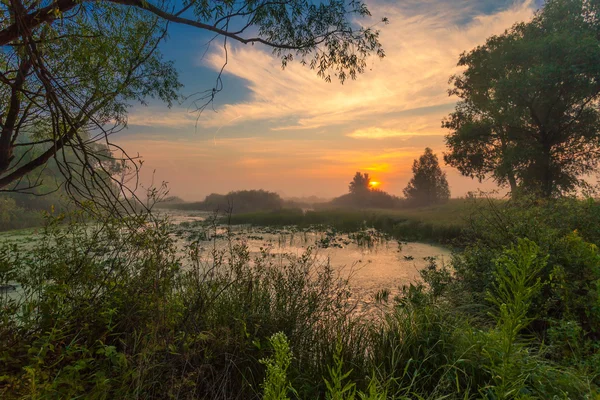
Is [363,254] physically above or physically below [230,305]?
below

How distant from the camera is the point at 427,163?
44.8 meters

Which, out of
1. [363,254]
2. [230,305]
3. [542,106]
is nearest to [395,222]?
[363,254]

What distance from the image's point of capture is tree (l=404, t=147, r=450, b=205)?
44.5 m

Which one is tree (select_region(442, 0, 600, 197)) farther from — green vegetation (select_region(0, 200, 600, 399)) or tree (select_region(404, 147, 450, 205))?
tree (select_region(404, 147, 450, 205))

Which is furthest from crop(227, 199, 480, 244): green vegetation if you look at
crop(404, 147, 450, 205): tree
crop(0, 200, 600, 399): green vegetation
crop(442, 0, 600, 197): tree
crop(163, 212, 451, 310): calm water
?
crop(404, 147, 450, 205): tree

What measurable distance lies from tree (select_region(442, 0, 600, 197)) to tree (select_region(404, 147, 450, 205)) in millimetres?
26321

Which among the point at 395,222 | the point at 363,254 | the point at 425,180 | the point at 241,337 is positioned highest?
the point at 425,180

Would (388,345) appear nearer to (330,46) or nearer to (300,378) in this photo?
(300,378)

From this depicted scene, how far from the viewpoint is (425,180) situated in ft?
148

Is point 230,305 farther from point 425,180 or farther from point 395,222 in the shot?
point 425,180

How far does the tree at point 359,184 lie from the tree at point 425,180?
35.2 feet

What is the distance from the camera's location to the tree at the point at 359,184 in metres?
57.9

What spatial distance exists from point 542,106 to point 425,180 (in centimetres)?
2951

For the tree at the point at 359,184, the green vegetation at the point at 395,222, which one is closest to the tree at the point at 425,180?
the tree at the point at 359,184
